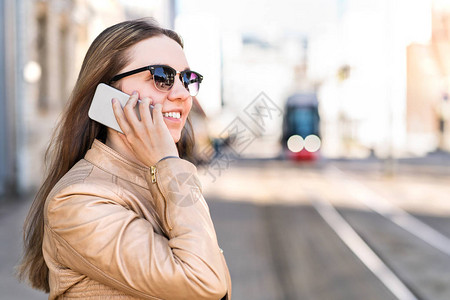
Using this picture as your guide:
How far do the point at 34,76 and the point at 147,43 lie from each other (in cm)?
1179

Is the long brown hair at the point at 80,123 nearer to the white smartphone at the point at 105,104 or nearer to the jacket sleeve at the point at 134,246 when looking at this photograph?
the white smartphone at the point at 105,104

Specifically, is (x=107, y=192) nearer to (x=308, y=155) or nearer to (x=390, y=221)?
(x=390, y=221)

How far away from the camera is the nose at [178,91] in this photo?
1543mm

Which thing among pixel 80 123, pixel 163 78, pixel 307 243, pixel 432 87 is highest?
pixel 432 87

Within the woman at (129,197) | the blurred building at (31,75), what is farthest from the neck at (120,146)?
the blurred building at (31,75)

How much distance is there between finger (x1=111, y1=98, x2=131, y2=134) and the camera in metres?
1.46

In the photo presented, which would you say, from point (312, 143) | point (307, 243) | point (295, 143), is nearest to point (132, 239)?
point (307, 243)

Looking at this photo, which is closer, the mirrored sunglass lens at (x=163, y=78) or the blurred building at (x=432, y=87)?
the mirrored sunglass lens at (x=163, y=78)

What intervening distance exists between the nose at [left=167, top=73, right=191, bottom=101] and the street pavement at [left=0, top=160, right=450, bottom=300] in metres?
0.33

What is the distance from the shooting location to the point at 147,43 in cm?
154

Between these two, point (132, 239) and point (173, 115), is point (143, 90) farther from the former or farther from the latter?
point (132, 239)

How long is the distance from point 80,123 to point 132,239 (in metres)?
0.52

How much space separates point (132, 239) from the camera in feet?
4.18

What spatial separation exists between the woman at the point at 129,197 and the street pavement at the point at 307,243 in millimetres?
375
